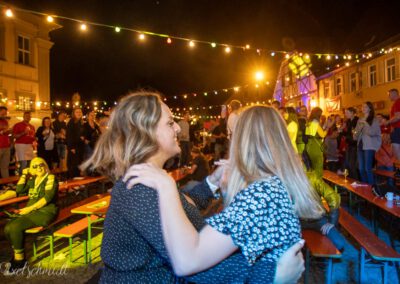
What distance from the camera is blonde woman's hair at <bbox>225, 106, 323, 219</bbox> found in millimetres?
1526

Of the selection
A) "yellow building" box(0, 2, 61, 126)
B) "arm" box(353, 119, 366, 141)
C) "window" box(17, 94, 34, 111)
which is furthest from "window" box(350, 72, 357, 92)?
"window" box(17, 94, 34, 111)

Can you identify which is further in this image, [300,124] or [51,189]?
[300,124]

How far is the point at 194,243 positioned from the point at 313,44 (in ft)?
99.5

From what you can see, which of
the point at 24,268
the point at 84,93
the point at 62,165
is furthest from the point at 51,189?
the point at 84,93

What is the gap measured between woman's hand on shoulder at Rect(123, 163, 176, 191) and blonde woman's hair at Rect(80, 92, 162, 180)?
12 centimetres

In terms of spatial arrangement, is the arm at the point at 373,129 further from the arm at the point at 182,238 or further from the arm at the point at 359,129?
the arm at the point at 182,238

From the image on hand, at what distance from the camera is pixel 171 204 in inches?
51.5

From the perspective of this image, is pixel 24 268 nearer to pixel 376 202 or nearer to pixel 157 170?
pixel 157 170

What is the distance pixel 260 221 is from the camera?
4.44 ft

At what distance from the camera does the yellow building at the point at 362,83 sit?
65.5ft

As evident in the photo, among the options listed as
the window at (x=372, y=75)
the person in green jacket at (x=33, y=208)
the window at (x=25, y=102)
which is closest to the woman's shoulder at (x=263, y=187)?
the person in green jacket at (x=33, y=208)

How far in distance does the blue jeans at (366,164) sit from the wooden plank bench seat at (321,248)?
4.44 meters

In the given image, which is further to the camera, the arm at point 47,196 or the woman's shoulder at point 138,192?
the arm at point 47,196

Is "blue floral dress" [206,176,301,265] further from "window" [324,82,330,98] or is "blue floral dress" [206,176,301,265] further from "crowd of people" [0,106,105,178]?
"window" [324,82,330,98]
